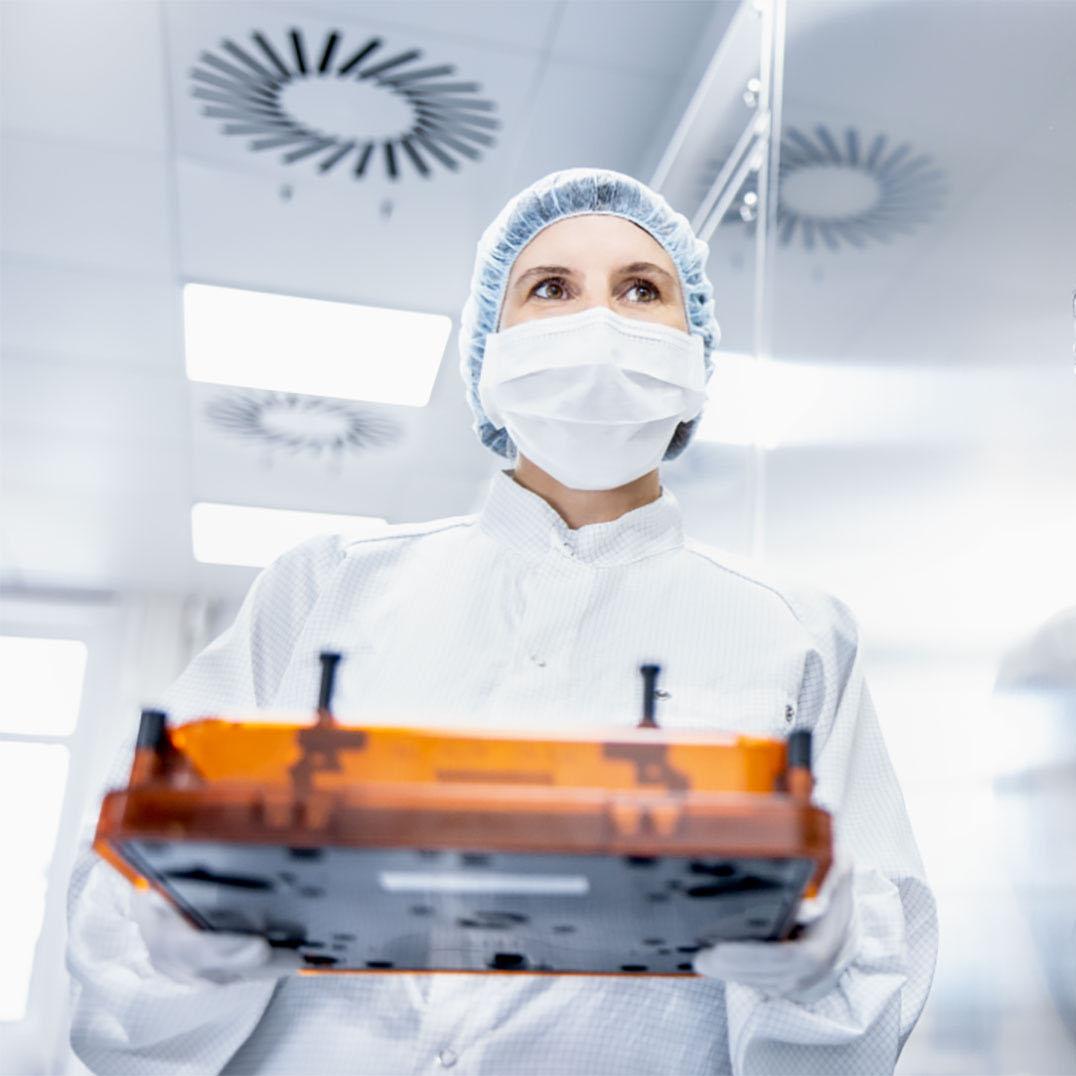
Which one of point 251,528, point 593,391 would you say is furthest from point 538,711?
point 251,528

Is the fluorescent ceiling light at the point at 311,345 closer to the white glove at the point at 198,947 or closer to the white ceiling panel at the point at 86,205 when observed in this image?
the white ceiling panel at the point at 86,205

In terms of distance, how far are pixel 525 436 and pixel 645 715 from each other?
0.56 meters

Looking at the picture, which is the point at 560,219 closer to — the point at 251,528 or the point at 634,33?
the point at 634,33

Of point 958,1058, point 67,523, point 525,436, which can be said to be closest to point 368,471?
point 67,523

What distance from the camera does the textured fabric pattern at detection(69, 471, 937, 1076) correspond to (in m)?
0.91

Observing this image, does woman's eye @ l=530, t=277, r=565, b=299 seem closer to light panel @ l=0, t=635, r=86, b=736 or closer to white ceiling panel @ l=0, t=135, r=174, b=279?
white ceiling panel @ l=0, t=135, r=174, b=279

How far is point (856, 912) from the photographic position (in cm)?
81

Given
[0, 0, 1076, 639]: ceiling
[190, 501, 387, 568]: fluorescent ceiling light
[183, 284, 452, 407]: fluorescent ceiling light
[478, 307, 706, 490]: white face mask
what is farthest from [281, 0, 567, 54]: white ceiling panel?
[190, 501, 387, 568]: fluorescent ceiling light

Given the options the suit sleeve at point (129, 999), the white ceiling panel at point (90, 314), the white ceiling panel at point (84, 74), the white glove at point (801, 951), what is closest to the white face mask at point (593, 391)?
the suit sleeve at point (129, 999)

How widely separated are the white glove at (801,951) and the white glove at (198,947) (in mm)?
254

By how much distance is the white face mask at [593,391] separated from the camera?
1158mm

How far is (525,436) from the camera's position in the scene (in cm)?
121

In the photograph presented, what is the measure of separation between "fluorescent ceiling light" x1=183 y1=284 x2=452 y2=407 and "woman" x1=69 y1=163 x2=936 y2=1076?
184cm

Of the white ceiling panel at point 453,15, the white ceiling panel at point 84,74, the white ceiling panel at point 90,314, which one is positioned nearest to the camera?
the white ceiling panel at point 453,15
